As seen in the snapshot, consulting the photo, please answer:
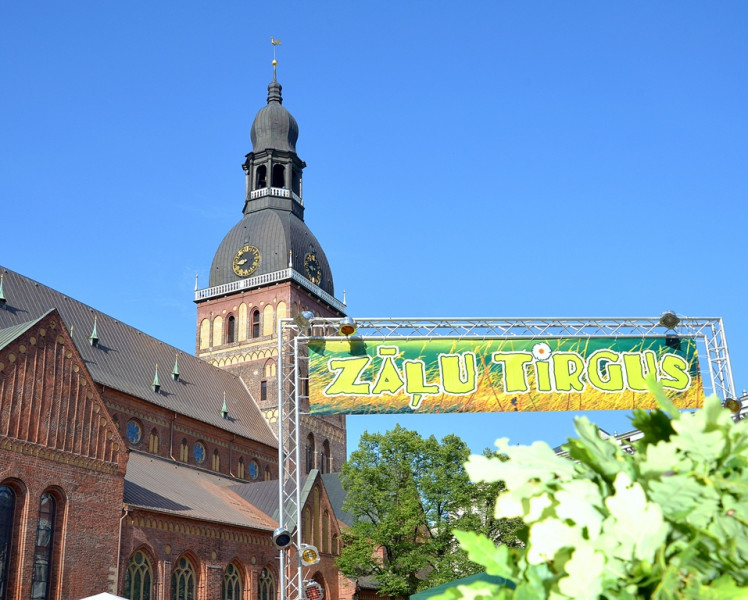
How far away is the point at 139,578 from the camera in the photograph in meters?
26.7

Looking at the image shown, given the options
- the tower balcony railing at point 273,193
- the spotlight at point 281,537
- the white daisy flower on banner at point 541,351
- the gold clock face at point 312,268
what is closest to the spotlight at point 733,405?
the white daisy flower on banner at point 541,351

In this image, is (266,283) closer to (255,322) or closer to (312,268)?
(255,322)

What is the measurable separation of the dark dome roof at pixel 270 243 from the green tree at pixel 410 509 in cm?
2095

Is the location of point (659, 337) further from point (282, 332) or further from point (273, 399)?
point (273, 399)

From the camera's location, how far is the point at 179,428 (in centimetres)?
3988

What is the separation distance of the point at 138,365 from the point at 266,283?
14.0 m

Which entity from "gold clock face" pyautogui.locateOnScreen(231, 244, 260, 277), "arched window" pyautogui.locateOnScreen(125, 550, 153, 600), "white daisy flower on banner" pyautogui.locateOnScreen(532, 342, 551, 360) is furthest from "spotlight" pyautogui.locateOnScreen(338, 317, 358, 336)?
"gold clock face" pyautogui.locateOnScreen(231, 244, 260, 277)

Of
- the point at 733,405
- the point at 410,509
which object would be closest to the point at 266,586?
the point at 410,509

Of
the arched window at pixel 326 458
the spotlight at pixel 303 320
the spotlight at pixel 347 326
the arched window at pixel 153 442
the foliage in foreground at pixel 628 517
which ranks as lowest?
the foliage in foreground at pixel 628 517

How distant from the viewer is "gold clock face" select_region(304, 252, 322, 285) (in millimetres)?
55219

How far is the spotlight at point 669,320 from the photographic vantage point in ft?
64.3

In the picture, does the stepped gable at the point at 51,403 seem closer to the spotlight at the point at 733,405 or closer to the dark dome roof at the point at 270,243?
the spotlight at the point at 733,405

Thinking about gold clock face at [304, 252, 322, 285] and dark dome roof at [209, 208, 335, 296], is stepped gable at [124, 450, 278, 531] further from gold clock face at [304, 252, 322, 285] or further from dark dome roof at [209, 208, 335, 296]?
gold clock face at [304, 252, 322, 285]

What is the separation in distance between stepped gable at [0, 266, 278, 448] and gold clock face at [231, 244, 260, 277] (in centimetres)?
724
